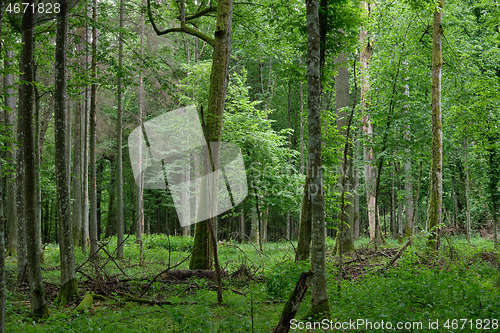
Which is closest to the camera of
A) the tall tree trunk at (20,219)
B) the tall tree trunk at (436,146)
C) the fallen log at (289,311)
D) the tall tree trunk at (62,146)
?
the fallen log at (289,311)

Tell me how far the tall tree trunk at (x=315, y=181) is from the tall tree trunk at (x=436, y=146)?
5.82 metres

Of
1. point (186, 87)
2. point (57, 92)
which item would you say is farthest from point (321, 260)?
point (186, 87)

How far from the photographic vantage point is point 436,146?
10.1 m

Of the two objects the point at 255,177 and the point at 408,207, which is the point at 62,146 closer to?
the point at 255,177

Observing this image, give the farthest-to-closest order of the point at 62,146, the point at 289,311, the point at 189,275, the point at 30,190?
the point at 189,275, the point at 62,146, the point at 30,190, the point at 289,311

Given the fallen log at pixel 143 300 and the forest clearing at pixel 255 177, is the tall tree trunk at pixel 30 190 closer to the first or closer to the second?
the forest clearing at pixel 255 177

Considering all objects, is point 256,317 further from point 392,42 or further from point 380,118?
point 392,42

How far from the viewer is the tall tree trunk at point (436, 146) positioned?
9719 millimetres

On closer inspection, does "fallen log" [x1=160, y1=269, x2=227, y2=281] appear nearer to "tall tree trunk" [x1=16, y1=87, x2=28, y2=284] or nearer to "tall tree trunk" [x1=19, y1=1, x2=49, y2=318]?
"tall tree trunk" [x1=16, y1=87, x2=28, y2=284]

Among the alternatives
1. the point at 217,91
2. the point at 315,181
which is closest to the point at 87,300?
the point at 315,181

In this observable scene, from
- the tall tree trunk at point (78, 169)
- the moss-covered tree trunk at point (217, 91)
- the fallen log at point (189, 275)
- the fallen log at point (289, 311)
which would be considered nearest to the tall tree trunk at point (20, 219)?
the fallen log at point (189, 275)

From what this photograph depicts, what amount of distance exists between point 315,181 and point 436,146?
6.82 meters

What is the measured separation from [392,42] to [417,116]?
305 centimetres

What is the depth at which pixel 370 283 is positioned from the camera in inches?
267
